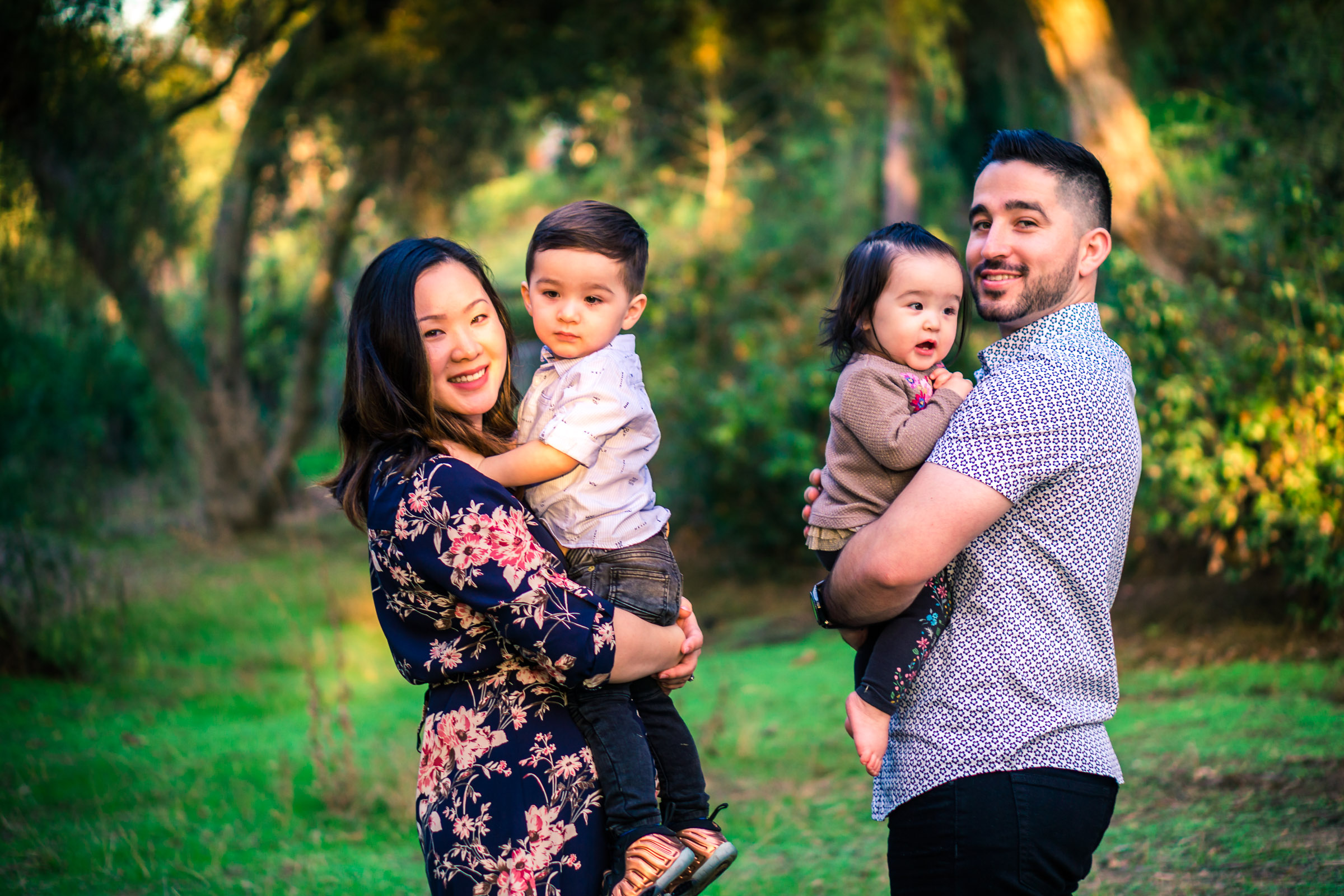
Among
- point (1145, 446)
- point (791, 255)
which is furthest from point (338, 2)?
point (1145, 446)

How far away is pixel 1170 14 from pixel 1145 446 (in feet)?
16.3

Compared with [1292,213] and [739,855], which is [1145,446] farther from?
[739,855]

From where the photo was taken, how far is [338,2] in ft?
36.1

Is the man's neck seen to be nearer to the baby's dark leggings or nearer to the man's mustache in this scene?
the man's mustache

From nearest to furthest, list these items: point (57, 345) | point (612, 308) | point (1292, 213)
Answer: point (612, 308)
point (1292, 213)
point (57, 345)

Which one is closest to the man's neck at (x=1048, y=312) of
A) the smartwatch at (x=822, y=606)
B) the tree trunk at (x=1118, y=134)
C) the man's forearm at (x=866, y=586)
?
the man's forearm at (x=866, y=586)

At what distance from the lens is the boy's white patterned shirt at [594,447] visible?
214 cm

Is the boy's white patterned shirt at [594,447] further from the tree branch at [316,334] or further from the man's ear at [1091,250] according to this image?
the tree branch at [316,334]

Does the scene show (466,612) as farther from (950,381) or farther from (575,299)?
(950,381)

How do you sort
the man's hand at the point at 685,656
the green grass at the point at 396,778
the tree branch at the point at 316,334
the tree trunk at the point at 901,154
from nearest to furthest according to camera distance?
the man's hand at the point at 685,656
the green grass at the point at 396,778
the tree trunk at the point at 901,154
the tree branch at the point at 316,334

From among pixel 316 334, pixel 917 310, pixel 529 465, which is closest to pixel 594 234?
pixel 529 465

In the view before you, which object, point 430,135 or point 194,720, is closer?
point 194,720

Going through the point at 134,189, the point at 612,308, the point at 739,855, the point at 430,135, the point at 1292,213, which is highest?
the point at 430,135

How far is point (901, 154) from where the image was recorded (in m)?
10.7
